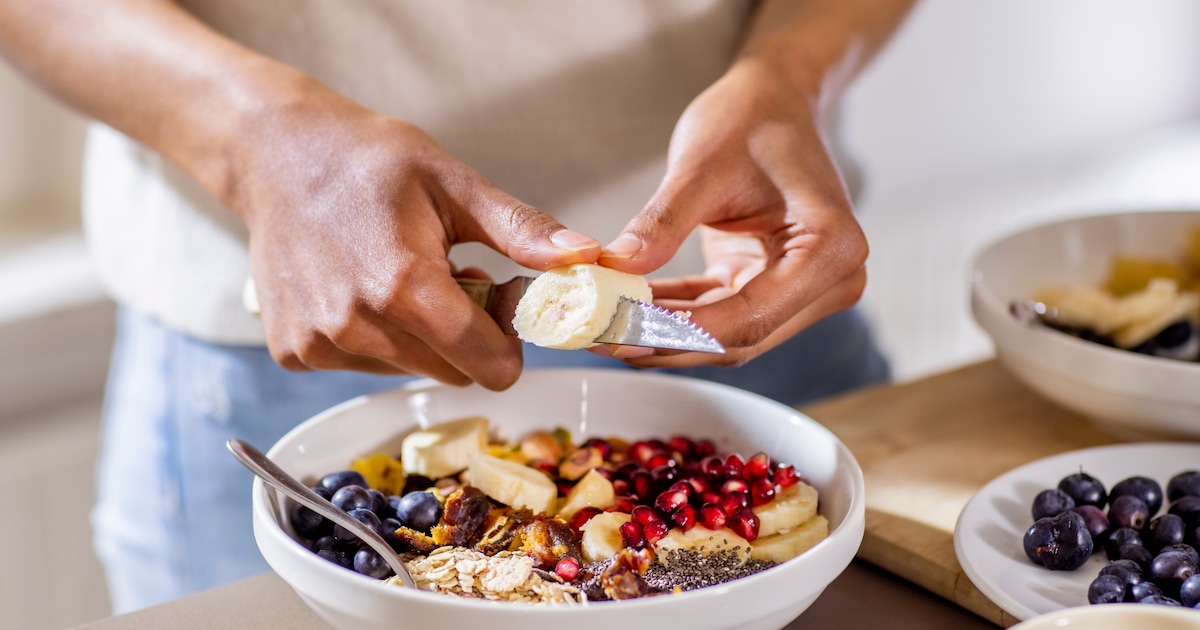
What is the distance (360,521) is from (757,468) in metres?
0.31

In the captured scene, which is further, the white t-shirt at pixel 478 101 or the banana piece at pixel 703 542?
the white t-shirt at pixel 478 101

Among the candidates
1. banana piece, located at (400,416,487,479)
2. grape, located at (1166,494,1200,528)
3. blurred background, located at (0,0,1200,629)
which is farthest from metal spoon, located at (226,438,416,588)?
blurred background, located at (0,0,1200,629)

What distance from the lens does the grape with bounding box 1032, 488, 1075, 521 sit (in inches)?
33.6

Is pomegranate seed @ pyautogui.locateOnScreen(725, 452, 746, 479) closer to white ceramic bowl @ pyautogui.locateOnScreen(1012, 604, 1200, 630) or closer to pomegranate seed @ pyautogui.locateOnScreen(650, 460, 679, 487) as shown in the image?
pomegranate seed @ pyautogui.locateOnScreen(650, 460, 679, 487)

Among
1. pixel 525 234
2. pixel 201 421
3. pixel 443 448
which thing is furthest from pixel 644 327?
pixel 201 421

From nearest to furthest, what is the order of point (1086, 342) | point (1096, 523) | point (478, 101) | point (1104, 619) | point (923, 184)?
1. point (1104, 619)
2. point (1096, 523)
3. point (1086, 342)
4. point (478, 101)
5. point (923, 184)

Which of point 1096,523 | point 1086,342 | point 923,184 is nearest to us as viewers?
point 1096,523

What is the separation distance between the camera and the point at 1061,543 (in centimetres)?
79

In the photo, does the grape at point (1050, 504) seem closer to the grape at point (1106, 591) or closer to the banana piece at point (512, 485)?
the grape at point (1106, 591)

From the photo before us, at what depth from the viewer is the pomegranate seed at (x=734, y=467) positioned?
856 millimetres

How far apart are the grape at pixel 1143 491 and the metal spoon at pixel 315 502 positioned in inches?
22.9

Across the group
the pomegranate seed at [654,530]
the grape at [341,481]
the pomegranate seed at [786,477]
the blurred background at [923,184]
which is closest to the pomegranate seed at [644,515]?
the pomegranate seed at [654,530]

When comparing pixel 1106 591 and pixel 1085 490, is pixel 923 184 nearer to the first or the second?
pixel 1085 490

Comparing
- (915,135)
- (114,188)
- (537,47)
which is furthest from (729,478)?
(915,135)
